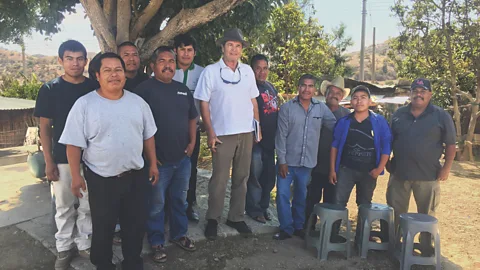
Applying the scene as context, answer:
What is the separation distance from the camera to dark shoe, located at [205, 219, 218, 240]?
13.0ft

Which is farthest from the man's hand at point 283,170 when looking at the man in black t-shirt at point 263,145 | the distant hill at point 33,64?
the distant hill at point 33,64

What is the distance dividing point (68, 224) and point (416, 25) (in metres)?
12.0

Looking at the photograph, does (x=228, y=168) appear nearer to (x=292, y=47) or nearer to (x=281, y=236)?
(x=281, y=236)

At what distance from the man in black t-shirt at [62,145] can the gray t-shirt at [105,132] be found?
0.37 meters

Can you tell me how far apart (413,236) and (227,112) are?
214cm

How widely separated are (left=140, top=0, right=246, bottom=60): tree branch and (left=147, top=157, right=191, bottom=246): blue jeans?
1.81 m

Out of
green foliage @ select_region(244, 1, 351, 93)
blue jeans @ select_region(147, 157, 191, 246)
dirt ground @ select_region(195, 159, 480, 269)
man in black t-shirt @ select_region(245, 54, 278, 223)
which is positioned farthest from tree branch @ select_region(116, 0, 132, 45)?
green foliage @ select_region(244, 1, 351, 93)

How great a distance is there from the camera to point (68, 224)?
10.2ft

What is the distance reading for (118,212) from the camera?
112 inches

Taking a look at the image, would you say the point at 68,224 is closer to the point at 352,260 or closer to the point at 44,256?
the point at 44,256

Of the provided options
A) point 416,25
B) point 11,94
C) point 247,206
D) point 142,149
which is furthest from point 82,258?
point 11,94

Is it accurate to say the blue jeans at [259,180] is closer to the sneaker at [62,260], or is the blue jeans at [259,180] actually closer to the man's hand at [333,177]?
the man's hand at [333,177]

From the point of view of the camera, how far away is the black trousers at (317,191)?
4375 mm

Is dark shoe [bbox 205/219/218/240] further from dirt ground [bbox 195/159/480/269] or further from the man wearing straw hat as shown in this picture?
the man wearing straw hat
